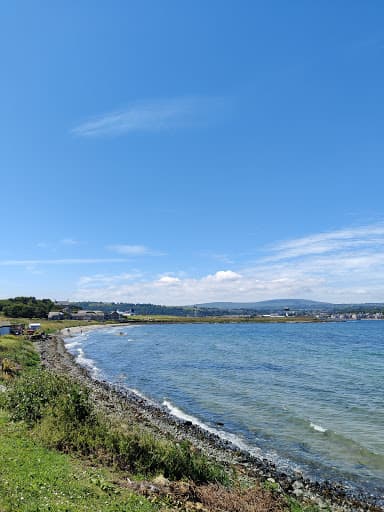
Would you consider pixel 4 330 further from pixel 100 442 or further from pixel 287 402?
pixel 100 442

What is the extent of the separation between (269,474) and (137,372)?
37533 mm

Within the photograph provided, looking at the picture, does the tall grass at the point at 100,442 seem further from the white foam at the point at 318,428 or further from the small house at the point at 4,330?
the small house at the point at 4,330

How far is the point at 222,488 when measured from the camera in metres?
15.7

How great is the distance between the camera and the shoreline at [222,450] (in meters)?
17.8

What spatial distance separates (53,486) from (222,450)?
13.2 metres

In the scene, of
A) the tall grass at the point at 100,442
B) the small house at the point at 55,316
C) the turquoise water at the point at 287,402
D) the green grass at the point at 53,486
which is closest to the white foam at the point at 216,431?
the turquoise water at the point at 287,402

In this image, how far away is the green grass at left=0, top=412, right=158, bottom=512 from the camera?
36.6 feet

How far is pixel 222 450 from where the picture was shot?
926 inches

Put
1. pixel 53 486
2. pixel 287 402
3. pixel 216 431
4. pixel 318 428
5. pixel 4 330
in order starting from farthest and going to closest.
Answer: pixel 4 330 < pixel 287 402 < pixel 318 428 < pixel 216 431 < pixel 53 486

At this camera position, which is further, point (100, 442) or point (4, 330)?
point (4, 330)

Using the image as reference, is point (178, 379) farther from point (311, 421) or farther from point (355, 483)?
point (355, 483)

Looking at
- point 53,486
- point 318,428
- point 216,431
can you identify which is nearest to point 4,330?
point 216,431

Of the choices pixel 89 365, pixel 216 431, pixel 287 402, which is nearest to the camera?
pixel 216 431

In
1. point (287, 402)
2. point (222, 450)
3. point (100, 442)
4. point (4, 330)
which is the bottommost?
point (287, 402)
